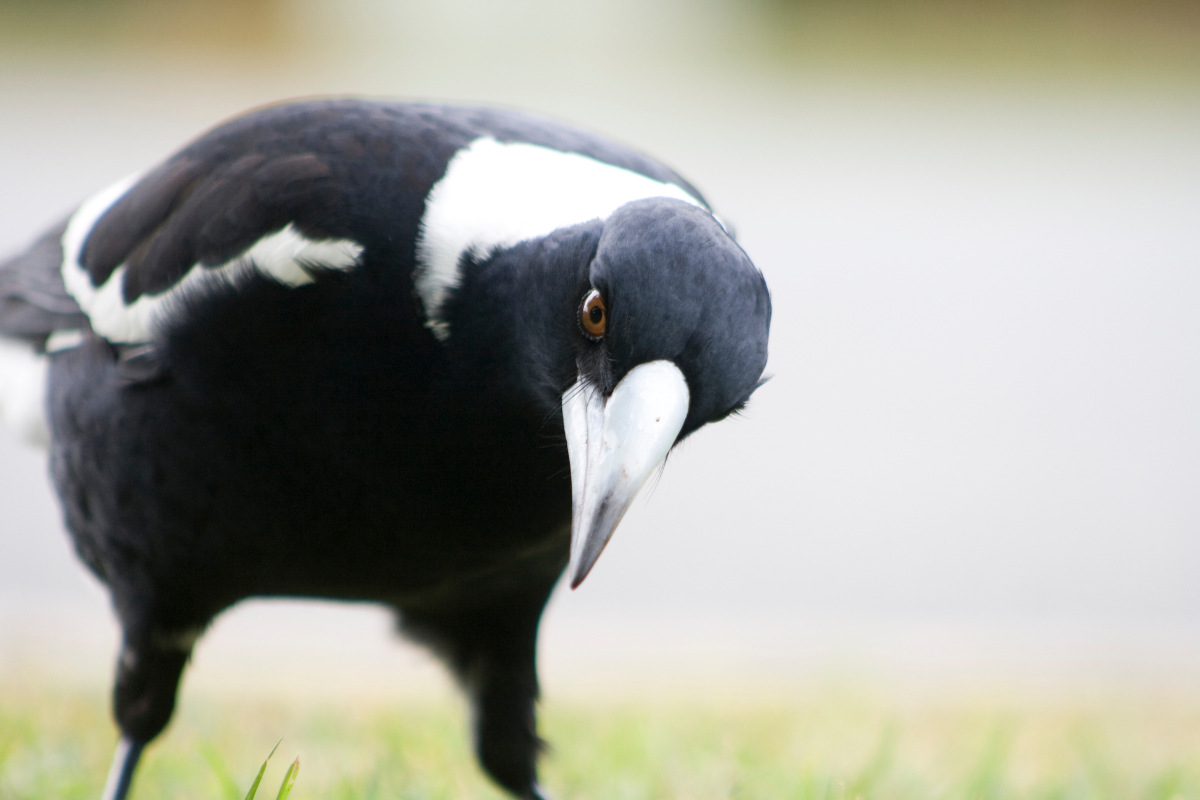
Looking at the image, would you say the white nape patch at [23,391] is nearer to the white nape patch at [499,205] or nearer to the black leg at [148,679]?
the black leg at [148,679]

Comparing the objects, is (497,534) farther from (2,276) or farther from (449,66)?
(449,66)

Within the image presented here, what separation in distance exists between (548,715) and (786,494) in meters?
2.67

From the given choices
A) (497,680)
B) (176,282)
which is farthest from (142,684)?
(176,282)

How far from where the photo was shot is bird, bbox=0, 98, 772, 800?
4.60ft

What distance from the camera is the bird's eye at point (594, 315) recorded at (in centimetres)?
143

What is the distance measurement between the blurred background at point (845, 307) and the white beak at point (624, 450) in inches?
40.2

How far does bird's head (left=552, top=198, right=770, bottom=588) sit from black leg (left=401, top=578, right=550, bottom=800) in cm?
80

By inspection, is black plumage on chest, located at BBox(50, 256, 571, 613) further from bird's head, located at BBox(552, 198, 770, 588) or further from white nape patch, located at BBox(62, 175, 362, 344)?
bird's head, located at BBox(552, 198, 770, 588)

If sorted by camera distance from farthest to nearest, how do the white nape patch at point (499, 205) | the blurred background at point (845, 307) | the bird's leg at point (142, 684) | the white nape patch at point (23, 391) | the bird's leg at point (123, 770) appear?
1. the blurred background at point (845, 307)
2. the white nape patch at point (23, 391)
3. the bird's leg at point (123, 770)
4. the bird's leg at point (142, 684)
5. the white nape patch at point (499, 205)

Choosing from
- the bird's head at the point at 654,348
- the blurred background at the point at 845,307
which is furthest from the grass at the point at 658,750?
the bird's head at the point at 654,348

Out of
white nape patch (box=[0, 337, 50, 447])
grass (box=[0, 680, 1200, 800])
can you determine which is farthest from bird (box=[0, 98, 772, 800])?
grass (box=[0, 680, 1200, 800])

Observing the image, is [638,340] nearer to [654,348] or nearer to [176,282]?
[654,348]

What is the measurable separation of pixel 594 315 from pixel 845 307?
494 centimetres

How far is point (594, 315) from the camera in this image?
4.74 ft
